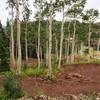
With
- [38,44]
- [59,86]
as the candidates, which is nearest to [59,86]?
[59,86]

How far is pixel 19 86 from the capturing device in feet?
39.1

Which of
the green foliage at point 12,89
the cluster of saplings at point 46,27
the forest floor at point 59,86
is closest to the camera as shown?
the green foliage at point 12,89

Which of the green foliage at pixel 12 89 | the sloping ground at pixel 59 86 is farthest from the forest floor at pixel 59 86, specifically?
the green foliage at pixel 12 89

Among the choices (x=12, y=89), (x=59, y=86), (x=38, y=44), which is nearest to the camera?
(x=12, y=89)

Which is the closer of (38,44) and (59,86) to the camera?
(59,86)

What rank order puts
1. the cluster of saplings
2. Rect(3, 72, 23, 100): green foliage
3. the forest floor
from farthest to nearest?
the cluster of saplings → the forest floor → Rect(3, 72, 23, 100): green foliage

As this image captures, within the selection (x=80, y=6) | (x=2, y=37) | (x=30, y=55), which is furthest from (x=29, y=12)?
(x=30, y=55)

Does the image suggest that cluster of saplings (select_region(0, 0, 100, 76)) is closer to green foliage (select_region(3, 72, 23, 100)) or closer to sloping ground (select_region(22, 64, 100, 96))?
sloping ground (select_region(22, 64, 100, 96))

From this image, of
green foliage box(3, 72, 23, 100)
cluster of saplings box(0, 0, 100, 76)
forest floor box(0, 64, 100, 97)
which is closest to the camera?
green foliage box(3, 72, 23, 100)

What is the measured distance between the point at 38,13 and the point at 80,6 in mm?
5626

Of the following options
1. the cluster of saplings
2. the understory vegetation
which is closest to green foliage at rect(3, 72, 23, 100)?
the understory vegetation

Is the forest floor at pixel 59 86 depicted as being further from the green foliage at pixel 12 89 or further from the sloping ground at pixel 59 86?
the green foliage at pixel 12 89

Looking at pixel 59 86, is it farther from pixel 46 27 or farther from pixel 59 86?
pixel 46 27

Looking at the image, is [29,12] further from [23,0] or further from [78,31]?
[78,31]
